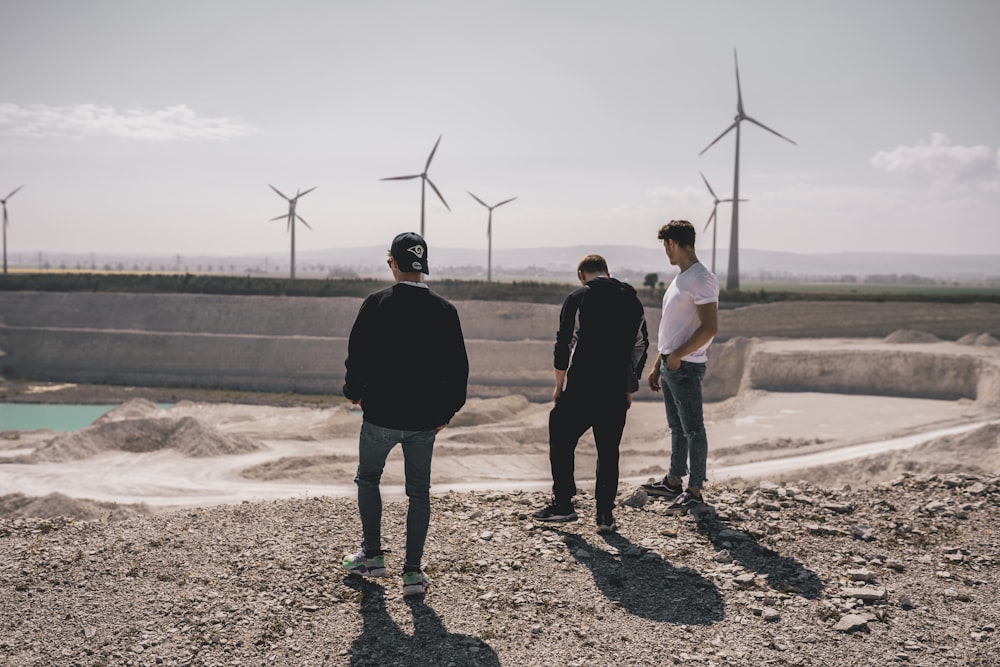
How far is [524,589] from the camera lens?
544 cm

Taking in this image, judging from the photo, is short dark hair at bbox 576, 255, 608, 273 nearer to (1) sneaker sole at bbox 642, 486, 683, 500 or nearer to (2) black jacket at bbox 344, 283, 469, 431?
(2) black jacket at bbox 344, 283, 469, 431

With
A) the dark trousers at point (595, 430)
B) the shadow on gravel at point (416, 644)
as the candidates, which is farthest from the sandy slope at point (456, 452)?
the shadow on gravel at point (416, 644)

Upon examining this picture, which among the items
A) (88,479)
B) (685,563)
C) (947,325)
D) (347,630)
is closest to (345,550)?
(347,630)

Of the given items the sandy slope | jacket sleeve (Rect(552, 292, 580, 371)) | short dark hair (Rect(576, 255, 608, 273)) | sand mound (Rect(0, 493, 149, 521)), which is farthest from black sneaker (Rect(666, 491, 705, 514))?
sand mound (Rect(0, 493, 149, 521))

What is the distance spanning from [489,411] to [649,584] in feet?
82.2

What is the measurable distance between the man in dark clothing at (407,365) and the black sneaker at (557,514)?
1969 mm

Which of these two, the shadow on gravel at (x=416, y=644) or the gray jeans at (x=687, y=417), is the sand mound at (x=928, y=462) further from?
the shadow on gravel at (x=416, y=644)

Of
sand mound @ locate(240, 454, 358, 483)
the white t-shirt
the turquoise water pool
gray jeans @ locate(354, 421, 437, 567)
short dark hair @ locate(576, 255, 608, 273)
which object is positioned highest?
short dark hair @ locate(576, 255, 608, 273)

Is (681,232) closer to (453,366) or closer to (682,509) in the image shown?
(682,509)

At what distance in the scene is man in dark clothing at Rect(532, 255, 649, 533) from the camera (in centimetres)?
612

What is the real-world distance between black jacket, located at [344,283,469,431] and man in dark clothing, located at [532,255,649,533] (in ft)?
4.59

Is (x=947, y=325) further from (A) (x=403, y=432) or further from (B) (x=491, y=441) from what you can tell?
(A) (x=403, y=432)

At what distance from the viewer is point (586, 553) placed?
19.8 ft

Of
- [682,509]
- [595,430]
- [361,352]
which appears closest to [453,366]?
[361,352]
